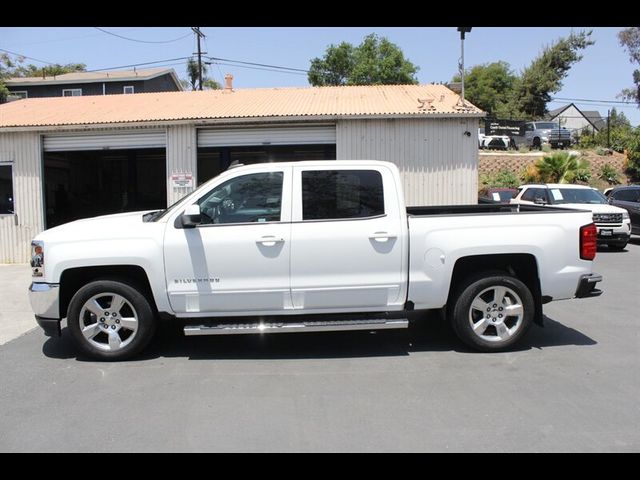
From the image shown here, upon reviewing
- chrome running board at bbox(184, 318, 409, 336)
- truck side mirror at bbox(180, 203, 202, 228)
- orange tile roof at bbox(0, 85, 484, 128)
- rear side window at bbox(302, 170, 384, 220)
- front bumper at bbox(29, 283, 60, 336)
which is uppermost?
orange tile roof at bbox(0, 85, 484, 128)

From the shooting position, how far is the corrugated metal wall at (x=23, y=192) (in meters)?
12.7

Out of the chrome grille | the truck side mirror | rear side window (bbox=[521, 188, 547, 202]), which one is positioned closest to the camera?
the truck side mirror

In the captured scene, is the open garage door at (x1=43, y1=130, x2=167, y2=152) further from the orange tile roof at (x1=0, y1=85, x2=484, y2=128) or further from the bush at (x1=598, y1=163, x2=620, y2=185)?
the bush at (x1=598, y1=163, x2=620, y2=185)

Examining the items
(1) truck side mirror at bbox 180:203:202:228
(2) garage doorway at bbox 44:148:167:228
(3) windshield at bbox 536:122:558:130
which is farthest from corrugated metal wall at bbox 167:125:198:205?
(3) windshield at bbox 536:122:558:130

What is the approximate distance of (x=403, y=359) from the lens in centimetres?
557

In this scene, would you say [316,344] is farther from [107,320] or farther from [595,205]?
[595,205]

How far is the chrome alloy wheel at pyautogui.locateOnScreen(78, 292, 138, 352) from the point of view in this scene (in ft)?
18.0

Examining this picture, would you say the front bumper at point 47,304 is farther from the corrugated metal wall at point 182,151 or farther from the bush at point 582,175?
the bush at point 582,175

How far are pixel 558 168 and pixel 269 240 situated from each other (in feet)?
79.9

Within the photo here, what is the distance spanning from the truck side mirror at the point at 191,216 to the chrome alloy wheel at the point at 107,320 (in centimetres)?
103

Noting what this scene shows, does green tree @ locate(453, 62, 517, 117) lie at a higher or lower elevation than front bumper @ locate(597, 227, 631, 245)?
higher

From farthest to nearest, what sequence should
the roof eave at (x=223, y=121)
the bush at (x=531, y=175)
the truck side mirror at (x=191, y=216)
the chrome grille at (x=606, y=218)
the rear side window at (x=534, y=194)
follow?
the bush at (x=531, y=175) → the rear side window at (x=534, y=194) → the chrome grille at (x=606, y=218) → the roof eave at (x=223, y=121) → the truck side mirror at (x=191, y=216)

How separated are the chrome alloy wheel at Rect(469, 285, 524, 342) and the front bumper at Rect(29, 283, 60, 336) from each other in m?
4.22

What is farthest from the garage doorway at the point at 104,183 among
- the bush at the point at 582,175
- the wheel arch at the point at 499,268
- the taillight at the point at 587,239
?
the bush at the point at 582,175
